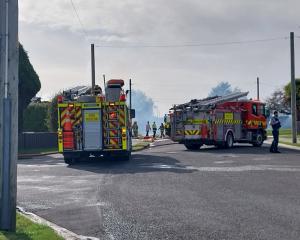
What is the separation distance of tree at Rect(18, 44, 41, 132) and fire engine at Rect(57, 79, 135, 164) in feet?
47.9

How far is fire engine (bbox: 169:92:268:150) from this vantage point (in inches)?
1218

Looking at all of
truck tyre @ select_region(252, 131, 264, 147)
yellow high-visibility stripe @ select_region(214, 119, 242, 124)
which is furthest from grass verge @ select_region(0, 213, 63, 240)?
truck tyre @ select_region(252, 131, 264, 147)

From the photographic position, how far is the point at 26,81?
38406 mm

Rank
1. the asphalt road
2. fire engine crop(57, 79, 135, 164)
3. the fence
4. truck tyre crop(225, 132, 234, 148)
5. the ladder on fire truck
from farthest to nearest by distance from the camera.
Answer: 1. the fence
2. truck tyre crop(225, 132, 234, 148)
3. the ladder on fire truck
4. fire engine crop(57, 79, 135, 164)
5. the asphalt road

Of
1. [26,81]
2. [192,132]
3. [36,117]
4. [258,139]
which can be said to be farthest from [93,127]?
[36,117]

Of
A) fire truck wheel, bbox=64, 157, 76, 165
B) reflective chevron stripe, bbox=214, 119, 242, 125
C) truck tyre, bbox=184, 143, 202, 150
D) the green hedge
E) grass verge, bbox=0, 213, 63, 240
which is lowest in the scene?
grass verge, bbox=0, 213, 63, 240

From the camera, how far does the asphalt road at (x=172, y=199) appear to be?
9.13 meters

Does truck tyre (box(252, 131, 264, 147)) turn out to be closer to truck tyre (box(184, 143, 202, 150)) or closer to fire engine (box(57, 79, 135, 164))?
truck tyre (box(184, 143, 202, 150))

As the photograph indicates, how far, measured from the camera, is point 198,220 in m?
9.83

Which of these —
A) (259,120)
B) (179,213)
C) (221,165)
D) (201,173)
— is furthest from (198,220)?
(259,120)

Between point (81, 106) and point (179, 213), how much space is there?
14.1 meters

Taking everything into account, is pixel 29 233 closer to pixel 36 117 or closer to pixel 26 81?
pixel 26 81

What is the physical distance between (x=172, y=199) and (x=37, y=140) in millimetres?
27800

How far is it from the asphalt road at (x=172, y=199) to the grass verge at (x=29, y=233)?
0.64 metres
